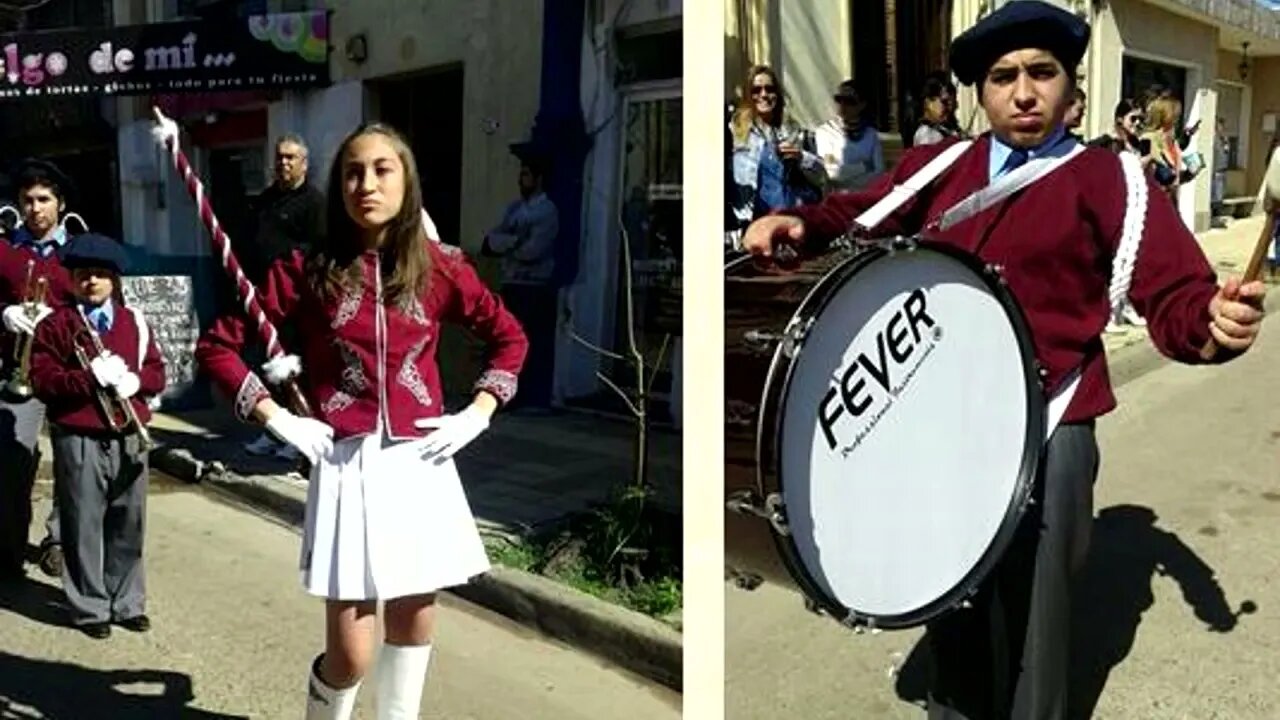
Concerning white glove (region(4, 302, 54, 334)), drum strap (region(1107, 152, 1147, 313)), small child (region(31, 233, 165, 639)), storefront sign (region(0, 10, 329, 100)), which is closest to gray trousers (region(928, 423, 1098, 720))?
drum strap (region(1107, 152, 1147, 313))

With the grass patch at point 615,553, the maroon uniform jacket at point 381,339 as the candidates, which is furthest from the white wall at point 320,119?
the grass patch at point 615,553

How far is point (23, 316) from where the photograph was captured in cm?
145

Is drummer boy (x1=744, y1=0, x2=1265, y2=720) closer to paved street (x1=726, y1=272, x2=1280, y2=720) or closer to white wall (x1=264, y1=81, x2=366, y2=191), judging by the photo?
paved street (x1=726, y1=272, x2=1280, y2=720)

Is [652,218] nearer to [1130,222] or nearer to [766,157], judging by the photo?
[766,157]

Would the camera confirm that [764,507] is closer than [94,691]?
Yes

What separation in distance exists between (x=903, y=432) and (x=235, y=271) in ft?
2.36

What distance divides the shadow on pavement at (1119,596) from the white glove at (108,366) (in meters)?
0.96

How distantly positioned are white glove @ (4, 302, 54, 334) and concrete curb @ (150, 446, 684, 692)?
21 centimetres

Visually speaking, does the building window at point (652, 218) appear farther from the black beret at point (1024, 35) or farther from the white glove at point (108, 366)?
the white glove at point (108, 366)

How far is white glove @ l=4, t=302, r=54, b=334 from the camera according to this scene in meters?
1.44

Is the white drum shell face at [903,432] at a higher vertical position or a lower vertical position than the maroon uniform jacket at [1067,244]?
lower

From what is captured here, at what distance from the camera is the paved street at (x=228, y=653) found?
4.91 feet

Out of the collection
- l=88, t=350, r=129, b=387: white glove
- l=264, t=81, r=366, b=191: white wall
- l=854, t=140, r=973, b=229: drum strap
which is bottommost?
l=88, t=350, r=129, b=387: white glove

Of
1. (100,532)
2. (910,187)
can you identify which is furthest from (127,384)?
(910,187)
